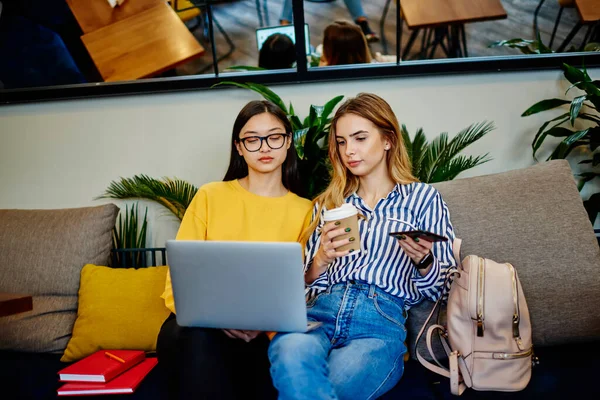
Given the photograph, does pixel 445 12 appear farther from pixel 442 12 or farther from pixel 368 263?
pixel 368 263

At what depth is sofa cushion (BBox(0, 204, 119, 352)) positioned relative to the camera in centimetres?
217

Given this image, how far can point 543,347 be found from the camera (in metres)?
1.86

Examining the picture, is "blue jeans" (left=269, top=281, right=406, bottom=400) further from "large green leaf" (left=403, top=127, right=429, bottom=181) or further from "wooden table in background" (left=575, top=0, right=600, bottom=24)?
"wooden table in background" (left=575, top=0, right=600, bottom=24)

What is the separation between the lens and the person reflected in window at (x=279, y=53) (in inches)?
115

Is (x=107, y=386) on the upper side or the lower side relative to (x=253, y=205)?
lower

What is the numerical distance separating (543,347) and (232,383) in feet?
3.50

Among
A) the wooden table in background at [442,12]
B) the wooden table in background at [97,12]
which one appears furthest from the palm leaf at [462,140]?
the wooden table in background at [97,12]

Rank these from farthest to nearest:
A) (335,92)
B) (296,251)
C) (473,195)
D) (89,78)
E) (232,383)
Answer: (89,78)
(335,92)
(473,195)
(232,383)
(296,251)

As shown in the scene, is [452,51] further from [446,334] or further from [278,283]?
[278,283]

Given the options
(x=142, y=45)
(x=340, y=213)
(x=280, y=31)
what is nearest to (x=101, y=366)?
(x=340, y=213)

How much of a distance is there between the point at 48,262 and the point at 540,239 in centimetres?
192

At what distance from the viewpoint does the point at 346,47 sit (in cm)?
293

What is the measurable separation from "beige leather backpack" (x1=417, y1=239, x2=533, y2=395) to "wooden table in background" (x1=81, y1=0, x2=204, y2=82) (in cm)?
193

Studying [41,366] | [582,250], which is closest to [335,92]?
[582,250]
